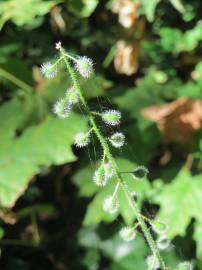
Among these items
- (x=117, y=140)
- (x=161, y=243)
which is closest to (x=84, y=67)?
(x=117, y=140)

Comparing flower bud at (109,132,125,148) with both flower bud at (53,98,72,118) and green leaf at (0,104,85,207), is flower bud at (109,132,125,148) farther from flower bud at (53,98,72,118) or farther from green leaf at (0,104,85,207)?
green leaf at (0,104,85,207)

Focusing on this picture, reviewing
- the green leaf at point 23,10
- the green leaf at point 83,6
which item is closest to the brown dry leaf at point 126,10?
the green leaf at point 83,6

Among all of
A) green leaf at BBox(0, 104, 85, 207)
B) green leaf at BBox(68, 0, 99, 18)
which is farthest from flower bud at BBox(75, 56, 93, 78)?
green leaf at BBox(68, 0, 99, 18)

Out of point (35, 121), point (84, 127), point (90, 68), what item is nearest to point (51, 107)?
point (35, 121)

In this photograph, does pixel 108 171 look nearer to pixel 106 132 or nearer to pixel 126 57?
pixel 106 132

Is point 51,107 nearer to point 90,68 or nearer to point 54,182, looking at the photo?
point 54,182
